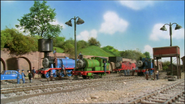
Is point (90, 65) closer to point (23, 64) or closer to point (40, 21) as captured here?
point (23, 64)

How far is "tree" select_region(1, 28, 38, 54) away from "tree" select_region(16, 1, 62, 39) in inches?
332

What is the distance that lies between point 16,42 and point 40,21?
34.1ft

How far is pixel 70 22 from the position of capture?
15695 mm

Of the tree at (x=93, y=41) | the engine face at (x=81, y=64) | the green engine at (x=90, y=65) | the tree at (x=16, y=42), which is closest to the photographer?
the engine face at (x=81, y=64)

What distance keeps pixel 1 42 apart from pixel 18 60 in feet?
11.5

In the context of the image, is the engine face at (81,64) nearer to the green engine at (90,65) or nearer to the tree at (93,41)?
the green engine at (90,65)

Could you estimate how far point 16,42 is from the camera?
22375 mm

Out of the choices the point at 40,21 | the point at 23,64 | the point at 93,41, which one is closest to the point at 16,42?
the point at 23,64

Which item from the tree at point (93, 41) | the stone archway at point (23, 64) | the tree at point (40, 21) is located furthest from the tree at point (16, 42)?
the tree at point (93, 41)

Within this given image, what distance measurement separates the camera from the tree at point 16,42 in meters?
21.9

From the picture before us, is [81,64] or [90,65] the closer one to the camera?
[81,64]

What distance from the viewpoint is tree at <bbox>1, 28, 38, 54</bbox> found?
71.8 feet

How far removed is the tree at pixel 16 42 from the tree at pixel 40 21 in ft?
27.7

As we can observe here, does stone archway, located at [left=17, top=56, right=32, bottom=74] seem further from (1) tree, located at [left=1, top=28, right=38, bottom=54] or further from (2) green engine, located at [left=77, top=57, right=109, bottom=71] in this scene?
(2) green engine, located at [left=77, top=57, right=109, bottom=71]
